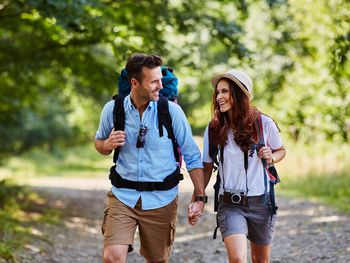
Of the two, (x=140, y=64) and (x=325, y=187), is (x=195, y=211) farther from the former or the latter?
(x=325, y=187)

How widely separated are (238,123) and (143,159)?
0.79 metres

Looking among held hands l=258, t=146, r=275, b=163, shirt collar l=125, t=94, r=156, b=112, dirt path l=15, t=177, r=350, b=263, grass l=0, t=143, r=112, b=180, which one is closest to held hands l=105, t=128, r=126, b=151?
shirt collar l=125, t=94, r=156, b=112

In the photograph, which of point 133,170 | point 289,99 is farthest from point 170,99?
point 289,99

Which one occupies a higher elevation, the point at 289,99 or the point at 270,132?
the point at 289,99

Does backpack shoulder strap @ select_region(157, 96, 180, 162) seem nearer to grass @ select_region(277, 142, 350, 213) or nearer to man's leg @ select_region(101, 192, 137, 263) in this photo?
man's leg @ select_region(101, 192, 137, 263)

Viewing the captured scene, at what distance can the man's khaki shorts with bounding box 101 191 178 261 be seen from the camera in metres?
5.13

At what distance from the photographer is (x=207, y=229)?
11539 mm

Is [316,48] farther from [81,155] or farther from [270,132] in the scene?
[81,155]

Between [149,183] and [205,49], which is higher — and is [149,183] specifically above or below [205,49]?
below

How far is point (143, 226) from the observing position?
530 cm

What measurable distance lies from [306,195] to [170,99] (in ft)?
33.7

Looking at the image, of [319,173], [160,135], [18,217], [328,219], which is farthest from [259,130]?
[319,173]

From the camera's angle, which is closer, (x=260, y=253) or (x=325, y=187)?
(x=260, y=253)

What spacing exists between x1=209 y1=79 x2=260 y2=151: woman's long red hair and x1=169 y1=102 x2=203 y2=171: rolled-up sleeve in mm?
192
